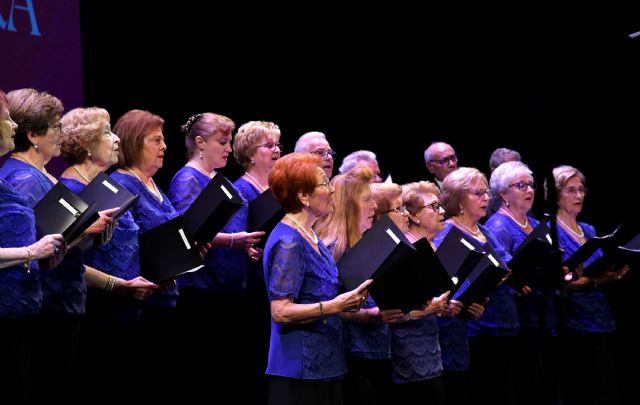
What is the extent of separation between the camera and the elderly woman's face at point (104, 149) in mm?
4043

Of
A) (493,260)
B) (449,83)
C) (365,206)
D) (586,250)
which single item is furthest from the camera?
(449,83)

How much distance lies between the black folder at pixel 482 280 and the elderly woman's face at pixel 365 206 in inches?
24.5

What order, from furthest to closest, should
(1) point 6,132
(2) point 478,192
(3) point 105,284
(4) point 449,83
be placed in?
1. (4) point 449,83
2. (2) point 478,192
3. (3) point 105,284
4. (1) point 6,132

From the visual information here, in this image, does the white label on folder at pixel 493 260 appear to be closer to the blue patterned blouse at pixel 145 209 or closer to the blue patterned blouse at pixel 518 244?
the blue patterned blouse at pixel 518 244

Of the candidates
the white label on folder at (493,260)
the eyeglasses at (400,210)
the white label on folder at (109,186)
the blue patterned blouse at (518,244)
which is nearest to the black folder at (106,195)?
the white label on folder at (109,186)

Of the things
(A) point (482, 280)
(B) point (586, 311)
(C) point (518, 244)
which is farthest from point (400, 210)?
(B) point (586, 311)

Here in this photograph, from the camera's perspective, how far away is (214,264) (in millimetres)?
4551

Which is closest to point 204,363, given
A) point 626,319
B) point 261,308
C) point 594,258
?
point 261,308

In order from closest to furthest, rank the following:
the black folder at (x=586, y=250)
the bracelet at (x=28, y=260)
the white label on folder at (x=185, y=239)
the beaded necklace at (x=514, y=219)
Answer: the bracelet at (x=28, y=260) → the white label on folder at (x=185, y=239) → the black folder at (x=586, y=250) → the beaded necklace at (x=514, y=219)

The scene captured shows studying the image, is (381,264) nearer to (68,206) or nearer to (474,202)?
(68,206)

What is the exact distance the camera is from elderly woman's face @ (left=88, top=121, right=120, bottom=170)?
404 cm

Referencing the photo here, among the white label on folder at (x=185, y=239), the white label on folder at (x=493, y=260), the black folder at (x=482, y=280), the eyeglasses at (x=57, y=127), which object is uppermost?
the eyeglasses at (x=57, y=127)

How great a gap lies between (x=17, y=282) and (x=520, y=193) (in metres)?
3.29

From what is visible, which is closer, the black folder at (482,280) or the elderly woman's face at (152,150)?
the elderly woman's face at (152,150)
